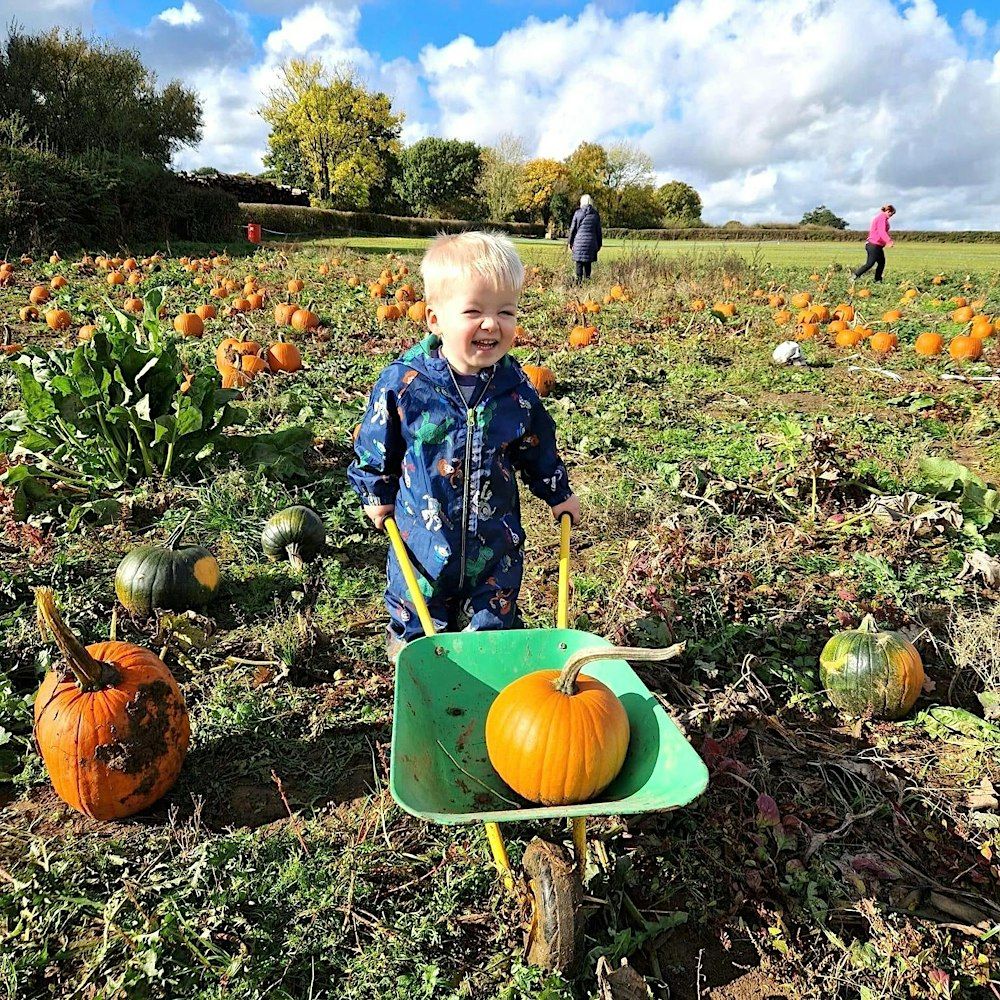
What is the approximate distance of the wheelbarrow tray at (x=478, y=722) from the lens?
1.99 metres

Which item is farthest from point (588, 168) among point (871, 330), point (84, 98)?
point (871, 330)

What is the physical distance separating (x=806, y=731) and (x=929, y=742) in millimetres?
468

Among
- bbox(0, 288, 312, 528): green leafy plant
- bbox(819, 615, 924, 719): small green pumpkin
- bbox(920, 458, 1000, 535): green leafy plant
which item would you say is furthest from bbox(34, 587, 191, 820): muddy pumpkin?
bbox(920, 458, 1000, 535): green leafy plant

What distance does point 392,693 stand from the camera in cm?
325

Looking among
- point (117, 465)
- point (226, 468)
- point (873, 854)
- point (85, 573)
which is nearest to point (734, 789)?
point (873, 854)

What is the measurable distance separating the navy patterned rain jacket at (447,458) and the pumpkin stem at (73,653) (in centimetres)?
108

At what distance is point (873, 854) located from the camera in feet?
7.96

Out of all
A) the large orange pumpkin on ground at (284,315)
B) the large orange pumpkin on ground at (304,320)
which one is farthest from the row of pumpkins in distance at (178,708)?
the large orange pumpkin on ground at (284,315)

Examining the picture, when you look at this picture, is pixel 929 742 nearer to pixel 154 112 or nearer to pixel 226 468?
pixel 226 468

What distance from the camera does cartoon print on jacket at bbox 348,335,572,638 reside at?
2738 millimetres

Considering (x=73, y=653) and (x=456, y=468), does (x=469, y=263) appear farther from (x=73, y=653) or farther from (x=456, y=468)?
(x=73, y=653)

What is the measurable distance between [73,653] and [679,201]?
83825mm

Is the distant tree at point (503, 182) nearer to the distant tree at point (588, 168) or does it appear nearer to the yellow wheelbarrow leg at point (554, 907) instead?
the distant tree at point (588, 168)

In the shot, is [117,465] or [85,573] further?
[117,465]
